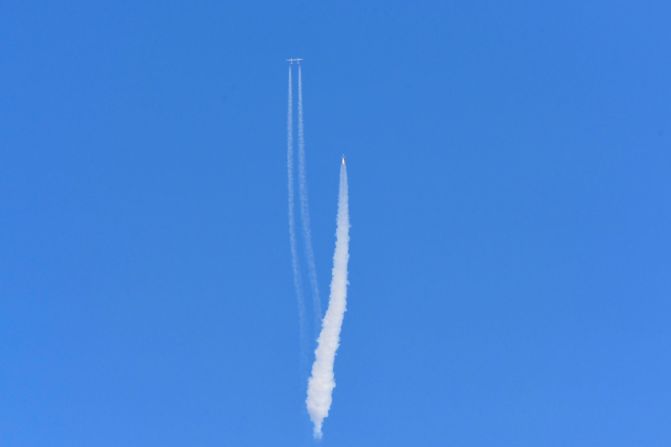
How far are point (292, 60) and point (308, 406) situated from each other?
654cm

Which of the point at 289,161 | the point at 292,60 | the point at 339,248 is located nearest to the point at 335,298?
the point at 339,248

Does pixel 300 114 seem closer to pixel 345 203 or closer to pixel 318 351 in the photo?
pixel 345 203

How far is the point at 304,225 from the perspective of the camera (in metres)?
28.1

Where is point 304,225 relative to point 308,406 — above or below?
above

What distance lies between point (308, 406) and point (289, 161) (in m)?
4.67

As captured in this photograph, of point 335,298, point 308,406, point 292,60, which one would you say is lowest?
point 308,406

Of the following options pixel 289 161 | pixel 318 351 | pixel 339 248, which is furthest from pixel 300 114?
pixel 318 351

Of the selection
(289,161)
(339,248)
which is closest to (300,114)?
(289,161)

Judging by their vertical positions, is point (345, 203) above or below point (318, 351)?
above

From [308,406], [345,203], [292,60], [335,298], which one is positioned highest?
[292,60]

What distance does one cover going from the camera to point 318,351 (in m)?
27.8

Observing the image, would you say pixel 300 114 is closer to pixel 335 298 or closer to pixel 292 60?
pixel 292 60

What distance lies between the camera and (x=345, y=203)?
91.7 ft

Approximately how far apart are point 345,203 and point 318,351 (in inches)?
112
